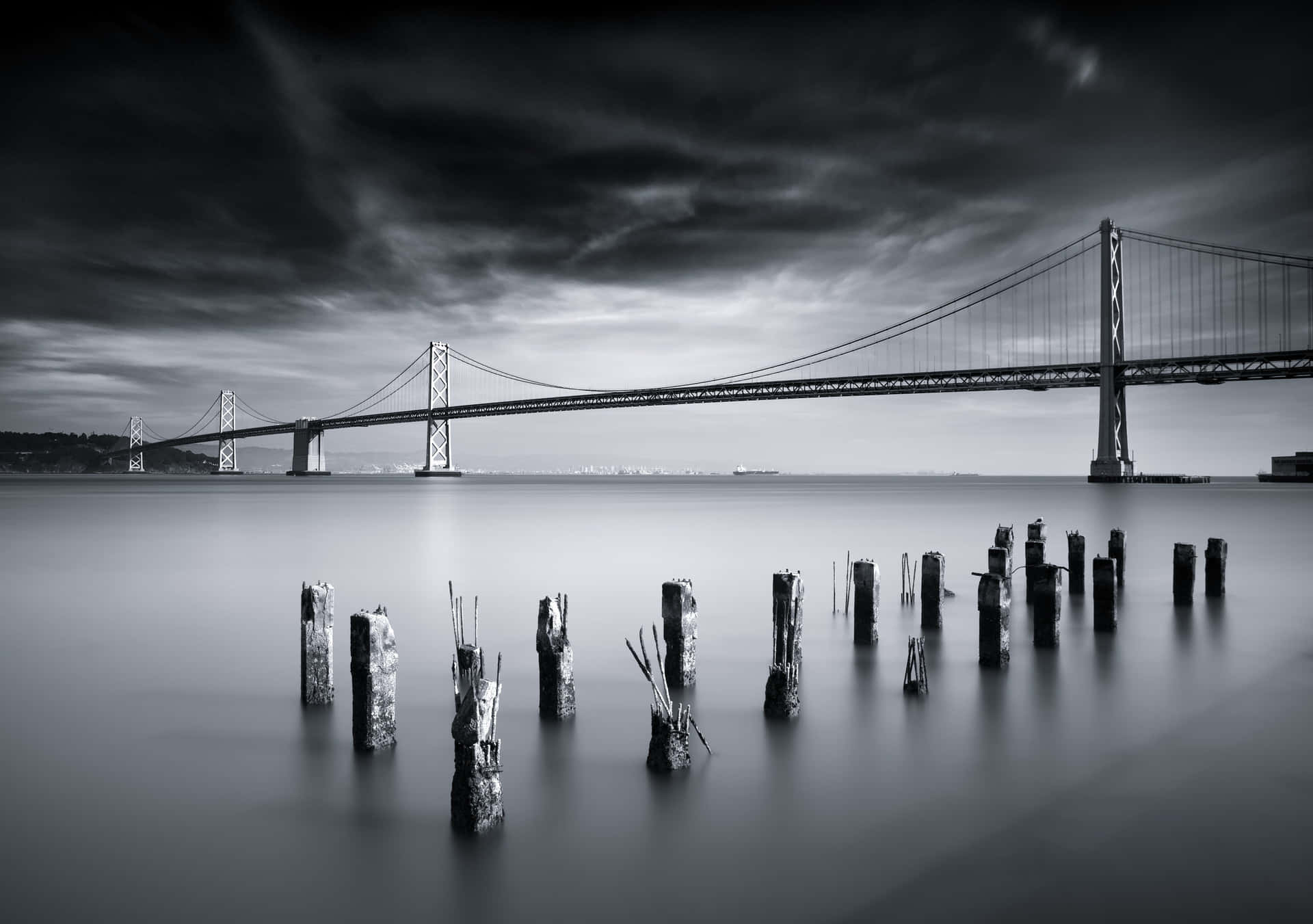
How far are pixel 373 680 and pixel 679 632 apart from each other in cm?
203

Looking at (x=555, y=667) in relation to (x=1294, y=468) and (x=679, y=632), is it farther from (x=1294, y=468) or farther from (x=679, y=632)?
(x=1294, y=468)

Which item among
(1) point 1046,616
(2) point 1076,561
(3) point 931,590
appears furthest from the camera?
(2) point 1076,561

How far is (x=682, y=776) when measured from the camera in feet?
12.7

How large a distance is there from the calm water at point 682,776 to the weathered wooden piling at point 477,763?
0.10 metres

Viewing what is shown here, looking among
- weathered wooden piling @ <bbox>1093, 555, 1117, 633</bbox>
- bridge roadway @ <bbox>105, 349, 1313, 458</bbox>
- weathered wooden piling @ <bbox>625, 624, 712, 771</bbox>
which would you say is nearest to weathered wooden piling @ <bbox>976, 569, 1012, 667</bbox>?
weathered wooden piling @ <bbox>1093, 555, 1117, 633</bbox>

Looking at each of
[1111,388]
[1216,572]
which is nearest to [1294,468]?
[1111,388]

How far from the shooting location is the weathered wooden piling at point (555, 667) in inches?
180

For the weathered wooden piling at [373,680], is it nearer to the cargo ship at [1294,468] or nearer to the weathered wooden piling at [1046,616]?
the weathered wooden piling at [1046,616]

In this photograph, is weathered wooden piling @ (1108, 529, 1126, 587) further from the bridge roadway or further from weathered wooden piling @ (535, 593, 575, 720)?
the bridge roadway

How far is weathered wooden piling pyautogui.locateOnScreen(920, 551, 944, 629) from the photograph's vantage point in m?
7.17

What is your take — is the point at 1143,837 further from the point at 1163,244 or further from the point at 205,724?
the point at 1163,244

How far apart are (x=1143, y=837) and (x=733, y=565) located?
9.92m

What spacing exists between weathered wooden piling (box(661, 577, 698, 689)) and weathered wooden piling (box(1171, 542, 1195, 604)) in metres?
6.45

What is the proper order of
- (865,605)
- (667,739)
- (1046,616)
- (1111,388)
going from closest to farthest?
(667,739), (1046,616), (865,605), (1111,388)
